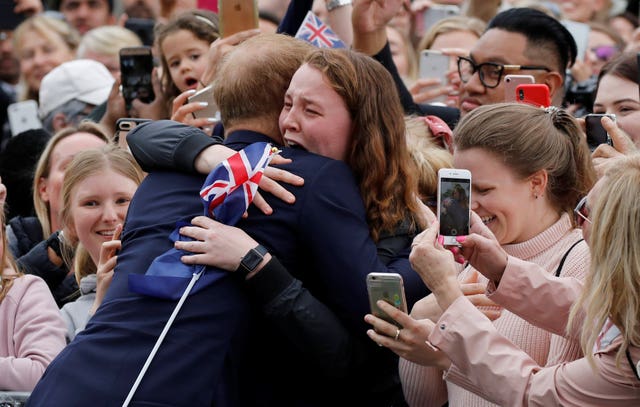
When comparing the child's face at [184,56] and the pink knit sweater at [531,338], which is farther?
the child's face at [184,56]

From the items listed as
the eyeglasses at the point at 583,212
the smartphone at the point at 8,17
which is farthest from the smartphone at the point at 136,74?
the smartphone at the point at 8,17

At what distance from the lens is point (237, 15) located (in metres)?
5.37

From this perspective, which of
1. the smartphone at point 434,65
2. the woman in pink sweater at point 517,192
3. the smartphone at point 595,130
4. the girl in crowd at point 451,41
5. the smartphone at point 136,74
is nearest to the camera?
the woman in pink sweater at point 517,192

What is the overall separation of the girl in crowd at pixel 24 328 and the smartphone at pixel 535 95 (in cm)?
200

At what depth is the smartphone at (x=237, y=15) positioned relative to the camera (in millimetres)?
5359

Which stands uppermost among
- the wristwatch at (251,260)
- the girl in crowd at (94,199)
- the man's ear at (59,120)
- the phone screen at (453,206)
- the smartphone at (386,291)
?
the phone screen at (453,206)

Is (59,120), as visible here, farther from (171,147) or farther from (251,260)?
(251,260)

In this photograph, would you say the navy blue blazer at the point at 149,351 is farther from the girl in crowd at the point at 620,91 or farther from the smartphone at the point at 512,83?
the girl in crowd at the point at 620,91

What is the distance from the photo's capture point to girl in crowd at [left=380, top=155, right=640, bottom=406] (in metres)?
2.82

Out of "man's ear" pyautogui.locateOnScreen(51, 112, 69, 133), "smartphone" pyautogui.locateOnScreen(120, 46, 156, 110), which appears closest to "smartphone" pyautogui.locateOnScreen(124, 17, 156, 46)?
"man's ear" pyautogui.locateOnScreen(51, 112, 69, 133)

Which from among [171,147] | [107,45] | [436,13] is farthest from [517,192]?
[107,45]

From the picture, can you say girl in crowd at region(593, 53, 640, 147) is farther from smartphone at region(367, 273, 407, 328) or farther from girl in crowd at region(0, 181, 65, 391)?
girl in crowd at region(0, 181, 65, 391)

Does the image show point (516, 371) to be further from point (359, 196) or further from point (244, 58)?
point (244, 58)

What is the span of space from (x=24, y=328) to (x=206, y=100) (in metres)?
1.41
